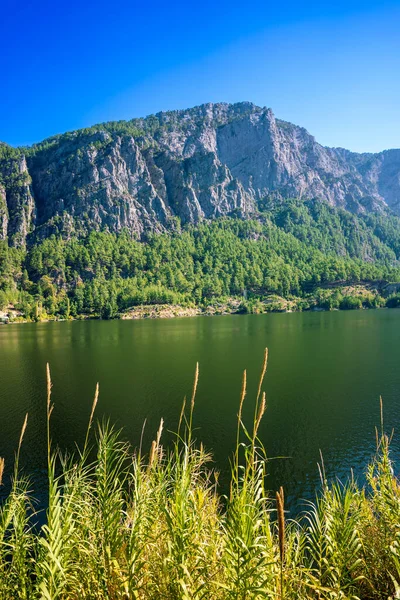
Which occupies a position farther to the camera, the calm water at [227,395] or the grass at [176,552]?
the calm water at [227,395]

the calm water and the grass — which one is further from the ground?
the grass

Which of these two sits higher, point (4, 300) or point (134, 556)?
point (4, 300)

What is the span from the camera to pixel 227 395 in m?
35.4

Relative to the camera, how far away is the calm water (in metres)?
23.6

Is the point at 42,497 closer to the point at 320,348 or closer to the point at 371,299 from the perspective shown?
the point at 320,348

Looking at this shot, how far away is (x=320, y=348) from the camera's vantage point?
6131 centimetres

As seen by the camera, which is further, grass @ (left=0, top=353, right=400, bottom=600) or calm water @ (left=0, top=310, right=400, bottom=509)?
calm water @ (left=0, top=310, right=400, bottom=509)

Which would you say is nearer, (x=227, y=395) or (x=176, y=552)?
(x=176, y=552)

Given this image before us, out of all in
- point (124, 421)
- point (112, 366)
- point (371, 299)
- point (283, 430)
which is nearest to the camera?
point (283, 430)

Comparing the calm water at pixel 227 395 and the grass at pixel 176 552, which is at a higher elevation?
the grass at pixel 176 552

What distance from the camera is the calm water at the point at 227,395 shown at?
2361 centimetres

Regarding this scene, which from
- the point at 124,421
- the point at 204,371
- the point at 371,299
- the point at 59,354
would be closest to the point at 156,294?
the point at 371,299

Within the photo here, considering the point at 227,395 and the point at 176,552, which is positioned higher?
the point at 176,552

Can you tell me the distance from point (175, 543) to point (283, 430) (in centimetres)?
2369
